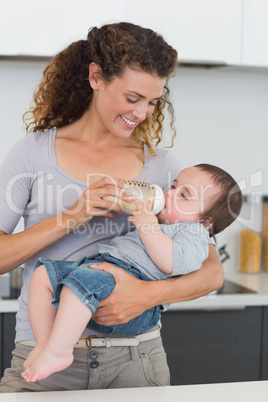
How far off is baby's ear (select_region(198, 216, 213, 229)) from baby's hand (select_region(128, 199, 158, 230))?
185 mm

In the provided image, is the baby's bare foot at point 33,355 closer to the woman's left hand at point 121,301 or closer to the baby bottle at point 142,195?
the woman's left hand at point 121,301

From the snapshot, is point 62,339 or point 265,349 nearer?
point 62,339

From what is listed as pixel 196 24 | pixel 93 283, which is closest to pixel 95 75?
pixel 93 283

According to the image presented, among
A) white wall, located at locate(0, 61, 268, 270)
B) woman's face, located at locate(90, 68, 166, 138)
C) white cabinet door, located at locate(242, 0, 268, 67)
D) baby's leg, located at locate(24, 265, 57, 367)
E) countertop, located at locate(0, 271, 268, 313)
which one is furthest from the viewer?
white wall, located at locate(0, 61, 268, 270)

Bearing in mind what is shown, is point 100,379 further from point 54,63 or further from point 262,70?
point 262,70

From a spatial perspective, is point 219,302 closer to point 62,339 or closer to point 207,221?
point 207,221

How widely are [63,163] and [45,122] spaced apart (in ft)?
0.54

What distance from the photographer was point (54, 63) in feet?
5.11

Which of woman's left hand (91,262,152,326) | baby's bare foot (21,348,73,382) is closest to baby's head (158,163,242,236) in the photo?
woman's left hand (91,262,152,326)

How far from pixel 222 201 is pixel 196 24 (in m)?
1.02

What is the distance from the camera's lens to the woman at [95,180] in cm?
129

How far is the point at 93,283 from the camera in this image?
3.90 ft

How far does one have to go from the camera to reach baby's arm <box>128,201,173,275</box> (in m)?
1.27

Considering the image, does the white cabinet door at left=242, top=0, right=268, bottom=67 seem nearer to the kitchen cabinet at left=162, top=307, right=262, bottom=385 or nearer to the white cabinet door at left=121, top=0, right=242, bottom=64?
the white cabinet door at left=121, top=0, right=242, bottom=64
